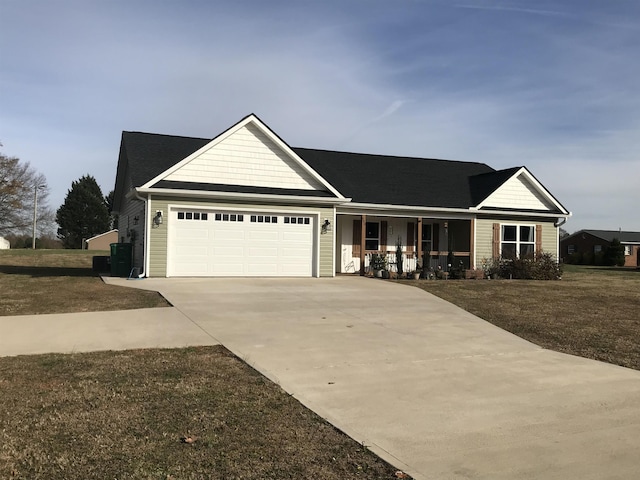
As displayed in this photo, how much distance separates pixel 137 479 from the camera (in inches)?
145

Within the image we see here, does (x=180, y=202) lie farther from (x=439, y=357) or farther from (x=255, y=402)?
(x=255, y=402)

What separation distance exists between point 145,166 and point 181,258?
3.63m

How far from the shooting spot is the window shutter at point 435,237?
77.4 feet

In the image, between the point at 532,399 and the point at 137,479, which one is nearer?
the point at 137,479

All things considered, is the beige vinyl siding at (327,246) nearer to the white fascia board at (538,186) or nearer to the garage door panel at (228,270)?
the garage door panel at (228,270)

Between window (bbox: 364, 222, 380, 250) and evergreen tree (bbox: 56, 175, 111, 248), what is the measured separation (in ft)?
155

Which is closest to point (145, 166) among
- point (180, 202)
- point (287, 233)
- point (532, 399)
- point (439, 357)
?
point (180, 202)

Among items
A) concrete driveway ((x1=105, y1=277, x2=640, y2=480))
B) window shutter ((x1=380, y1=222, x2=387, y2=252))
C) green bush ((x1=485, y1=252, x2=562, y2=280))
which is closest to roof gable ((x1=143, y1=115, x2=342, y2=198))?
window shutter ((x1=380, y1=222, x2=387, y2=252))

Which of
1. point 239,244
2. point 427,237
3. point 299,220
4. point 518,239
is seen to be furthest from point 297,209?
point 518,239

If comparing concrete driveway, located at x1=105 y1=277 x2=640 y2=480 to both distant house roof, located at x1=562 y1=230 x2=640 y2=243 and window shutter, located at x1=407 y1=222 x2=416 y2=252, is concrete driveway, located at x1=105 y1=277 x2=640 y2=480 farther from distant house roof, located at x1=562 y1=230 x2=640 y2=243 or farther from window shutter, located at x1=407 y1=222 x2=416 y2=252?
distant house roof, located at x1=562 y1=230 x2=640 y2=243

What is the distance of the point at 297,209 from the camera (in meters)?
18.6

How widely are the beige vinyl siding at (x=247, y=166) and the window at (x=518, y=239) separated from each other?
9138 millimetres

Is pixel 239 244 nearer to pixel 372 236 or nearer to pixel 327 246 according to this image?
pixel 327 246

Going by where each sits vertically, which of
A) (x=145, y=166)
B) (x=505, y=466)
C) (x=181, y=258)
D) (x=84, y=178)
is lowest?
(x=505, y=466)
